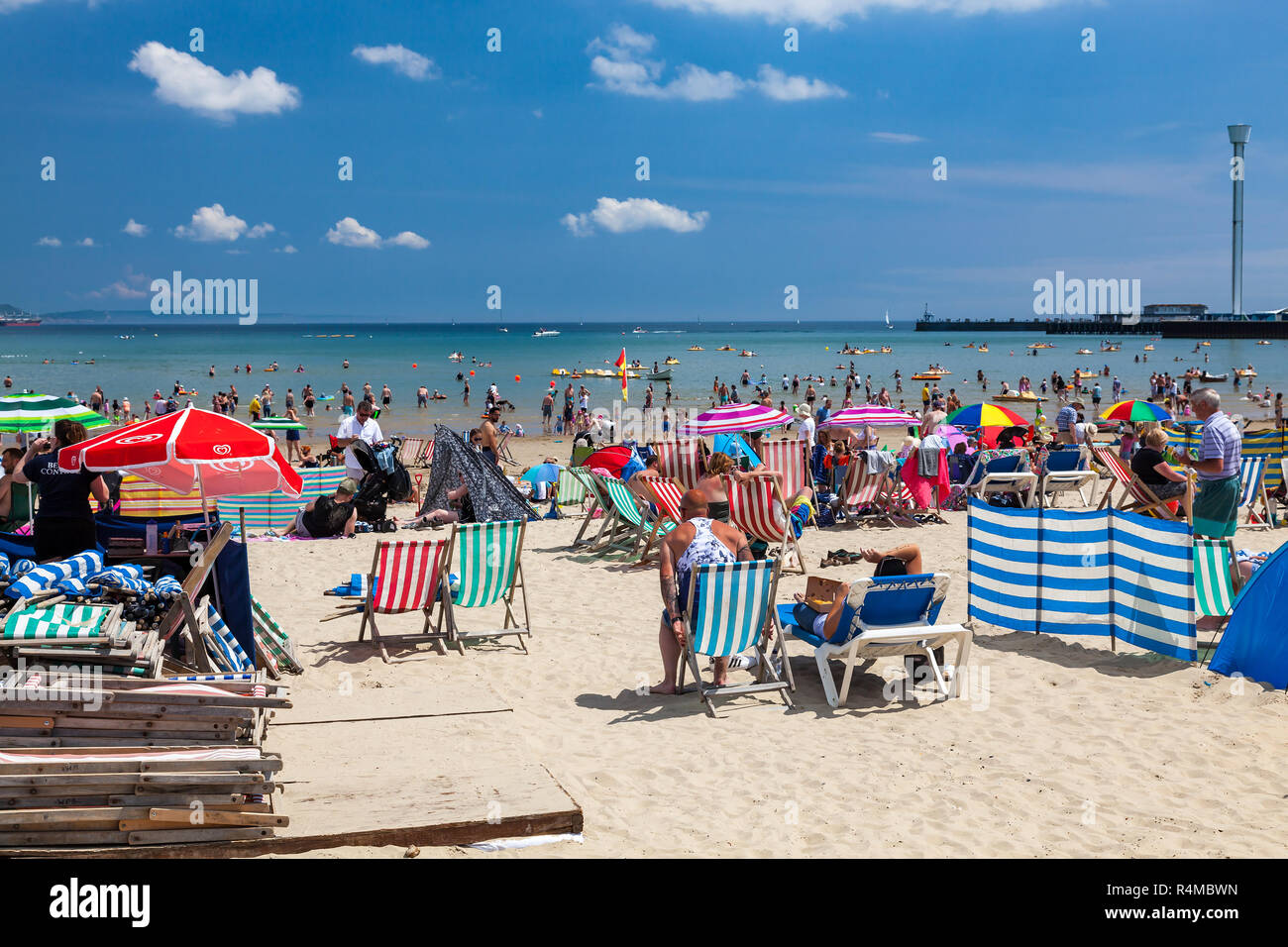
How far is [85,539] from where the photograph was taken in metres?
5.81

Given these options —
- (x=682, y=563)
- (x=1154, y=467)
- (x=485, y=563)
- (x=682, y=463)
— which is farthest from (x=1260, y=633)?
(x=682, y=463)

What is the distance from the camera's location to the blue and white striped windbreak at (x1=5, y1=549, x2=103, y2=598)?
14.3 ft

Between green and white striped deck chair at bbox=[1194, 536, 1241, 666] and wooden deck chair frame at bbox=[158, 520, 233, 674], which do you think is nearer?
wooden deck chair frame at bbox=[158, 520, 233, 674]

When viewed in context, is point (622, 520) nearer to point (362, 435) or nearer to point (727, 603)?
point (362, 435)

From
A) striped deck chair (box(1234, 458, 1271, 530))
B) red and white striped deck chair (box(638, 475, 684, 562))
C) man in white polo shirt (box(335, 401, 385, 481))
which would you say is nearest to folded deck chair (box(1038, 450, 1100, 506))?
striped deck chair (box(1234, 458, 1271, 530))

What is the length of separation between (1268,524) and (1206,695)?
664 cm

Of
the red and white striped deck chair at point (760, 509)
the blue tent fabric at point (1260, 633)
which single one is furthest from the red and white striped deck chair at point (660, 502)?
the blue tent fabric at point (1260, 633)

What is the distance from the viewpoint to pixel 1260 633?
5.41 metres

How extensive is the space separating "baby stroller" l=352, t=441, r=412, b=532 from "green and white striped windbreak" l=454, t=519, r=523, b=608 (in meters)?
5.01

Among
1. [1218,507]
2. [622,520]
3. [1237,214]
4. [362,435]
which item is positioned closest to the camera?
[1218,507]

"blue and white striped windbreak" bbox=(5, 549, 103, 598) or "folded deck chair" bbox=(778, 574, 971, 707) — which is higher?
"blue and white striped windbreak" bbox=(5, 549, 103, 598)

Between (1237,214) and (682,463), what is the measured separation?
393 ft

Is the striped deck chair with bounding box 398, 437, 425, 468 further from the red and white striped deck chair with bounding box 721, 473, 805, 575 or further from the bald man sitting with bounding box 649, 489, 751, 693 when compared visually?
the bald man sitting with bounding box 649, 489, 751, 693
